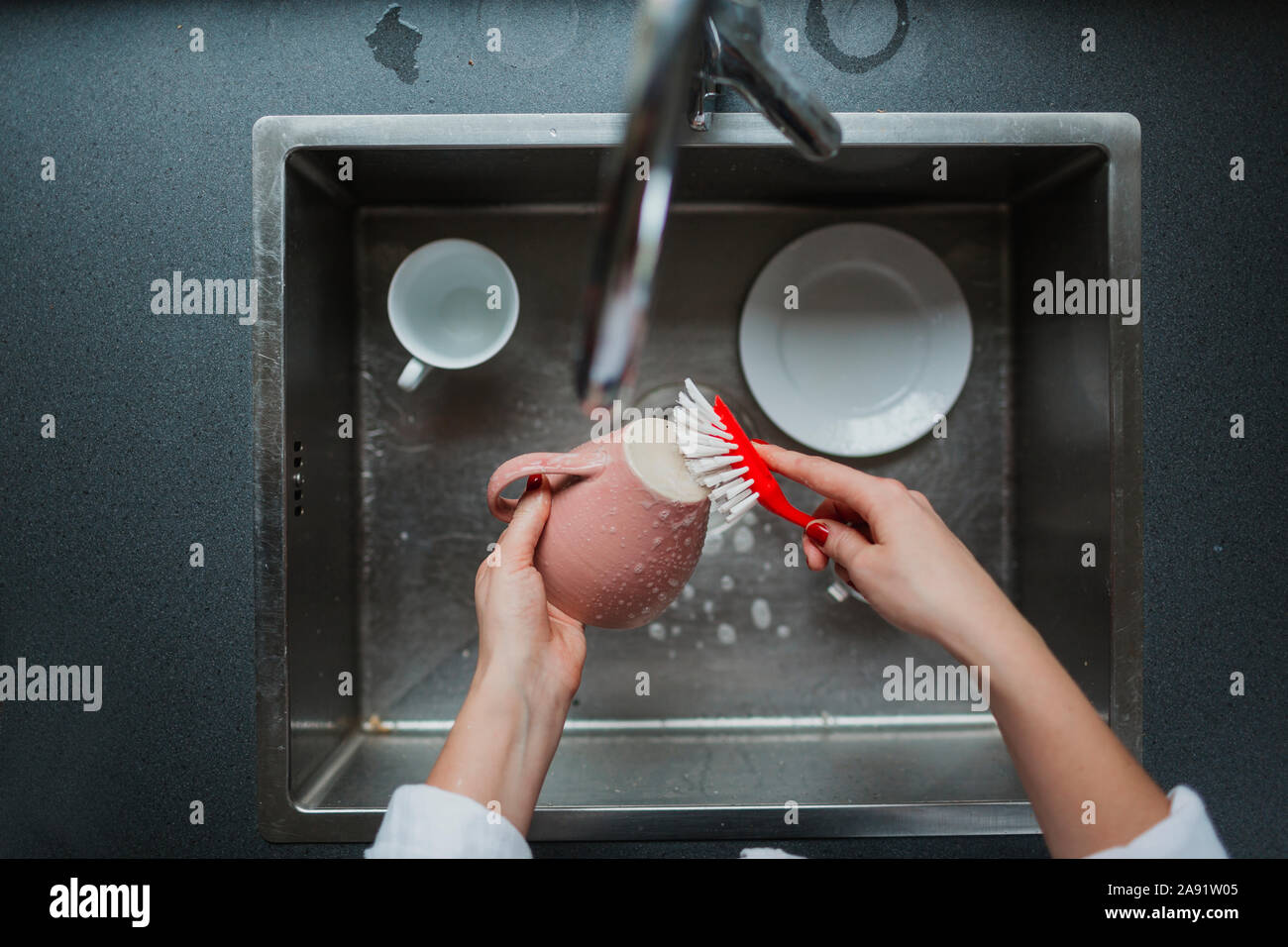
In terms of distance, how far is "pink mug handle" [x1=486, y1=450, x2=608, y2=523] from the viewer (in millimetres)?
517

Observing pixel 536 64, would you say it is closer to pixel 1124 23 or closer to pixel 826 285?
pixel 826 285

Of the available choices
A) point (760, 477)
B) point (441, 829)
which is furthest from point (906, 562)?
point (441, 829)

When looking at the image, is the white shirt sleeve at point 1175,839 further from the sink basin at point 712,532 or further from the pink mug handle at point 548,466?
the pink mug handle at point 548,466

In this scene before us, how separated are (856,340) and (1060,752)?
0.41 m

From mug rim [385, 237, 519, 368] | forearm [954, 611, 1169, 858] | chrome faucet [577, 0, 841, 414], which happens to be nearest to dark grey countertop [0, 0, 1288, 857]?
mug rim [385, 237, 519, 368]

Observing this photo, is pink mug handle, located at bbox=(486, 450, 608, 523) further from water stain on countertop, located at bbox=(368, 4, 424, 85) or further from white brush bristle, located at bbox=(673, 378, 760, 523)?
water stain on countertop, located at bbox=(368, 4, 424, 85)

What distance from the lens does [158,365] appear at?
69 cm

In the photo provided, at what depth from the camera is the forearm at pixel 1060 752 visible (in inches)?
18.0

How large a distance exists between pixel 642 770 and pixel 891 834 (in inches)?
9.0

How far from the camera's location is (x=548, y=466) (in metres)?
0.53

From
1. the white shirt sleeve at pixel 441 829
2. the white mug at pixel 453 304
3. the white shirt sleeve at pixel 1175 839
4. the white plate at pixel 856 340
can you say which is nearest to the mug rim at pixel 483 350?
the white mug at pixel 453 304

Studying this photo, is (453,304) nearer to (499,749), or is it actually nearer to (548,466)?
(548,466)

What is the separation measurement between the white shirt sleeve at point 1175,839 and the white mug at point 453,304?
1.99 ft

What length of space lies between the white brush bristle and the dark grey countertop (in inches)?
12.3
